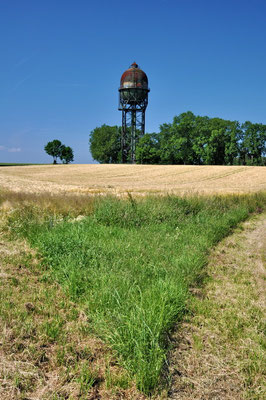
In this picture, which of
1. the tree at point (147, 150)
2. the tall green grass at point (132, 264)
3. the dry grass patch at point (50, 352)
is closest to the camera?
the dry grass patch at point (50, 352)

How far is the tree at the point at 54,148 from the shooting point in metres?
95.9

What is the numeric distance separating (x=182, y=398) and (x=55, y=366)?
48.1 inches

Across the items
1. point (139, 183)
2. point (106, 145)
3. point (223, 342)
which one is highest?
point (106, 145)

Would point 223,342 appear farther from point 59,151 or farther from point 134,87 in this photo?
point 59,151

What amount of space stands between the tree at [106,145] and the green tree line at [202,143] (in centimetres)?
1635

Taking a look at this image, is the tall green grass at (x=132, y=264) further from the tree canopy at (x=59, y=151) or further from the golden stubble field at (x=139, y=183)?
the tree canopy at (x=59, y=151)

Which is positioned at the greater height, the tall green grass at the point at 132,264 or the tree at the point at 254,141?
the tree at the point at 254,141

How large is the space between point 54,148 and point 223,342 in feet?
324

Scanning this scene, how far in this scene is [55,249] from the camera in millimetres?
5266

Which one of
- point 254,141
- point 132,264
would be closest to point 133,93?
point 254,141

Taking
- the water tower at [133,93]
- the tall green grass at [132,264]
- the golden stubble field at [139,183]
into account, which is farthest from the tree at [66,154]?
the tall green grass at [132,264]

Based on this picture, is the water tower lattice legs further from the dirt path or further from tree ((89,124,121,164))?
the dirt path

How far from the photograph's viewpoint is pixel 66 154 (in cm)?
9812

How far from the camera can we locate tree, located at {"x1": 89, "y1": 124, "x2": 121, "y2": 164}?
85.2 meters
